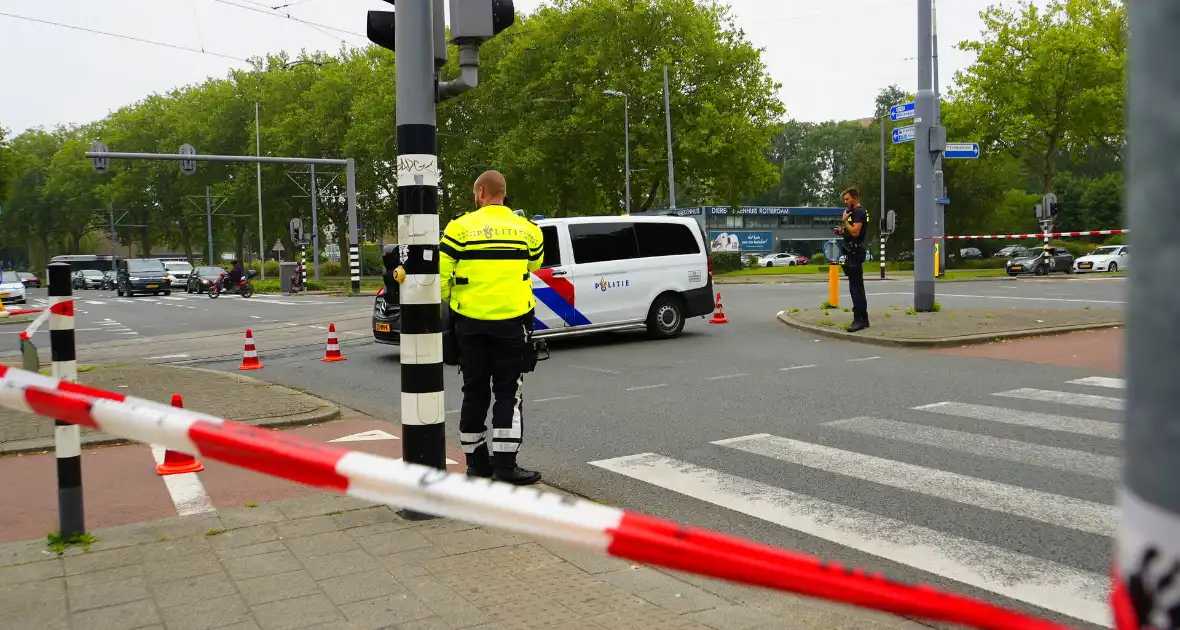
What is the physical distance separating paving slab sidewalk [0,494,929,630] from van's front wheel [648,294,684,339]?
10069 mm

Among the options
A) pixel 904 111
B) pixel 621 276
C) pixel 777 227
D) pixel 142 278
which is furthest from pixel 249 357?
pixel 777 227

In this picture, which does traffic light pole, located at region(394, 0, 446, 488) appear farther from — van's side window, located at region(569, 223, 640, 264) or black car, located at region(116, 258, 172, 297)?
black car, located at region(116, 258, 172, 297)

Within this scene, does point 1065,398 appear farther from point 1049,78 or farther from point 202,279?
point 202,279

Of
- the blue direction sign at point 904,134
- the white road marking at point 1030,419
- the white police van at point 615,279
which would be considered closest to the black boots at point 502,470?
the white road marking at point 1030,419

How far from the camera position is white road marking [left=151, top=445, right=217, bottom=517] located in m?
5.44

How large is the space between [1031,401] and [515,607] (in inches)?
248

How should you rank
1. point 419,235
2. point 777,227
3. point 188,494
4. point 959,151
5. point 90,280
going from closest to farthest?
point 419,235 → point 188,494 → point 959,151 → point 90,280 → point 777,227

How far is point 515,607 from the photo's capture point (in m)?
3.78

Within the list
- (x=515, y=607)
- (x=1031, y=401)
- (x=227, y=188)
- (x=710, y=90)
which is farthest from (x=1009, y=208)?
(x=515, y=607)

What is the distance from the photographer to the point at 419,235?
5164mm

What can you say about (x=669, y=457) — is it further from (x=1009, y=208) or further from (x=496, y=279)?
(x=1009, y=208)

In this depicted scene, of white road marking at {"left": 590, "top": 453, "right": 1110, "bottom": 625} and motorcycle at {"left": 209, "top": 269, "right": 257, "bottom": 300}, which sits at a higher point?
motorcycle at {"left": 209, "top": 269, "right": 257, "bottom": 300}

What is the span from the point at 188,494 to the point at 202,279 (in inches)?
1816

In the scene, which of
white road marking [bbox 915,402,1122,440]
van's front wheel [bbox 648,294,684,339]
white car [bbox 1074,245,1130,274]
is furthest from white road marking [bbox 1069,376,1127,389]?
white car [bbox 1074,245,1130,274]
